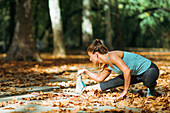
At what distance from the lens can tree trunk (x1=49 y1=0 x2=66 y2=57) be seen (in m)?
17.6

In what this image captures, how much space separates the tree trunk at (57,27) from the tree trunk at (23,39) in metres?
2.56

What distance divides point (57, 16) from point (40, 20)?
2423cm

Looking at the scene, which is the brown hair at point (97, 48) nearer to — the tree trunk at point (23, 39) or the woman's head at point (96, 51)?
the woman's head at point (96, 51)

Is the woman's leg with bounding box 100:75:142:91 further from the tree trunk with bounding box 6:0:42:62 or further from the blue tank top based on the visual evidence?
the tree trunk with bounding box 6:0:42:62

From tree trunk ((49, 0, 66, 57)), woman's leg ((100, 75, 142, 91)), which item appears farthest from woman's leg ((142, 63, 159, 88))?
tree trunk ((49, 0, 66, 57))

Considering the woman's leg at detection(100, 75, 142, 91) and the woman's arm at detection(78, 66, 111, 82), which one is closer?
the woman's leg at detection(100, 75, 142, 91)

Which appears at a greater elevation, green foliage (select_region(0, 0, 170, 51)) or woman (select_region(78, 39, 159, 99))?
green foliage (select_region(0, 0, 170, 51))

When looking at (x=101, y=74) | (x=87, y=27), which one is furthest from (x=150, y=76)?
(x=87, y=27)

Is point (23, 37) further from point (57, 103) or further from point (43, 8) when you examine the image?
point (43, 8)

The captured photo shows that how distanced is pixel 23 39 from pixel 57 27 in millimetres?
3781

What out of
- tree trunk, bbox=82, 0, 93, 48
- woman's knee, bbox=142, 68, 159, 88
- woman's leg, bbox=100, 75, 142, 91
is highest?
tree trunk, bbox=82, 0, 93, 48

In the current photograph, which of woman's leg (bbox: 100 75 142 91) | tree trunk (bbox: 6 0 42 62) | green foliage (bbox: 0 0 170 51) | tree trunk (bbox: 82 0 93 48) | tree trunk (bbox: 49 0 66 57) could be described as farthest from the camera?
green foliage (bbox: 0 0 170 51)

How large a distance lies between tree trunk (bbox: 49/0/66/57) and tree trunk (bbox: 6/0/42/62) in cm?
256

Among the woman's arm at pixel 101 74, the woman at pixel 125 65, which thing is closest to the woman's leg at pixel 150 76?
Result: the woman at pixel 125 65
